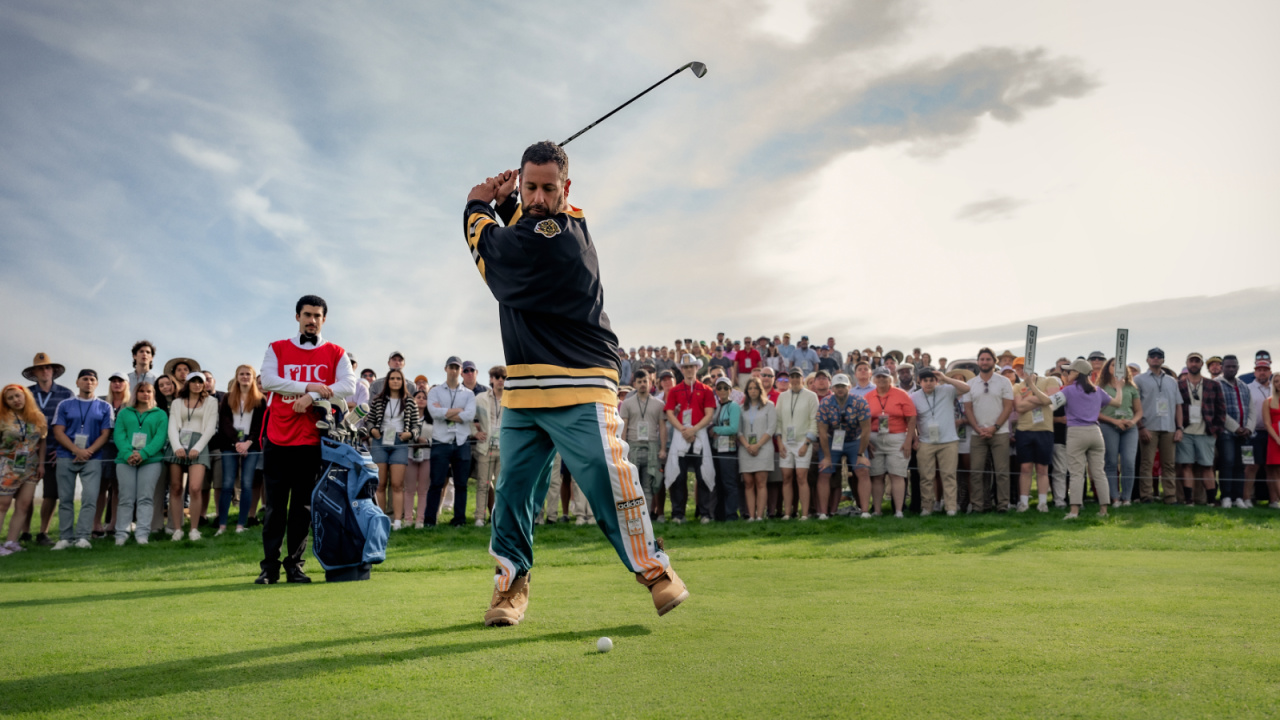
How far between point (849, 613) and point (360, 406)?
4767 millimetres

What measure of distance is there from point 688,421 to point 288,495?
7143 mm

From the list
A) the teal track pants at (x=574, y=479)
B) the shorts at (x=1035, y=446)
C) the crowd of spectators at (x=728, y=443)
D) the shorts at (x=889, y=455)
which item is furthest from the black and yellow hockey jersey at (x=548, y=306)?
the shorts at (x=1035, y=446)

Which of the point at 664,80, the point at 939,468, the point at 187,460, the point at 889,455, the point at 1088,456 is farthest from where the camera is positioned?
the point at 939,468

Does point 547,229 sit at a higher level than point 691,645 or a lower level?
higher

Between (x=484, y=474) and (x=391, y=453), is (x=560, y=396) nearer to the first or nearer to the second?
(x=391, y=453)

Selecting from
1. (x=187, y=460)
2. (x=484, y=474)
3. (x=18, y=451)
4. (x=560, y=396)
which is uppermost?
(x=560, y=396)

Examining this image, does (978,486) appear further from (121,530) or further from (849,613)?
(121,530)

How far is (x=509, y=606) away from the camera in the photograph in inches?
180

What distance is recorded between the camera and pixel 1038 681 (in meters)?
3.05

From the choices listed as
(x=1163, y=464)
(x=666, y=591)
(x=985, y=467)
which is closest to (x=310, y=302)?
(x=666, y=591)

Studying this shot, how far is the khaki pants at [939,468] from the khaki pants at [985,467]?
0.40 metres

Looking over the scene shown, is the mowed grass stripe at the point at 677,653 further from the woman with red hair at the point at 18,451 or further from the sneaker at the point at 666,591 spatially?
the woman with red hair at the point at 18,451

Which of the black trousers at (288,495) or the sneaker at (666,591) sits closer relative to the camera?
the sneaker at (666,591)

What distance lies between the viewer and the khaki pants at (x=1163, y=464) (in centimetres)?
1418
